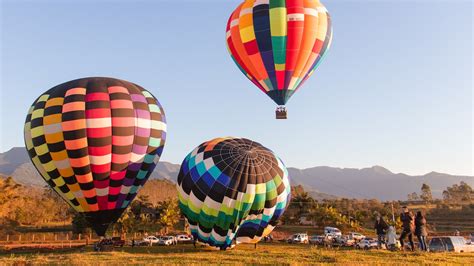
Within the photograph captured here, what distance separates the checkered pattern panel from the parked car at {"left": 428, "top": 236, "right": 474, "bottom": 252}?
15.2 metres

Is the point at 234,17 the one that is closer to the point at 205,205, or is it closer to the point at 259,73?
the point at 259,73

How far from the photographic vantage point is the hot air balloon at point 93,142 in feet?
65.3

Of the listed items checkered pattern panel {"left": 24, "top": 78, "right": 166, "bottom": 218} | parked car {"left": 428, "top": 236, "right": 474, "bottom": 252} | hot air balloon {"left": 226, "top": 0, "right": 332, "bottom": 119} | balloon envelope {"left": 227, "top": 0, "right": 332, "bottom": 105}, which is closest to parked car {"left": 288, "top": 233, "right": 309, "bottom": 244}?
hot air balloon {"left": 226, "top": 0, "right": 332, "bottom": 119}

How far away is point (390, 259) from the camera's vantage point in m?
13.4

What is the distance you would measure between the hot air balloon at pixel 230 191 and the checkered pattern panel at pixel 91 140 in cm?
303

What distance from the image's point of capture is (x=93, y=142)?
19.9 m

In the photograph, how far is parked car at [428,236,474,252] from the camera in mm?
18688

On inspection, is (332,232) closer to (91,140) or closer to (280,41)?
(280,41)

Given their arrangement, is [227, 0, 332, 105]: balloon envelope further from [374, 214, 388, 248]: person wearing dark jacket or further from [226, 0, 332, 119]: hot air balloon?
[374, 214, 388, 248]: person wearing dark jacket

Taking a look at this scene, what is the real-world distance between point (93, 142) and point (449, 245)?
17923 millimetres

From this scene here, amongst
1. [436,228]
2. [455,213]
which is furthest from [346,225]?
[455,213]

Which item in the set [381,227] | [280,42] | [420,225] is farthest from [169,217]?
[420,225]

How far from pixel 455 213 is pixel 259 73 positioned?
154ft

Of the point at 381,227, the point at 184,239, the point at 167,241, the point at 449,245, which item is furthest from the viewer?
the point at 184,239
